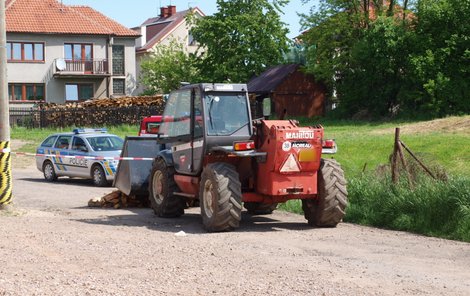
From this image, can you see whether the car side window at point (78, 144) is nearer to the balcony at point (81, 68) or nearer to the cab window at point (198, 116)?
the cab window at point (198, 116)

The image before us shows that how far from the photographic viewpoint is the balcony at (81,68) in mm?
61562

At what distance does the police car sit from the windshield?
9316mm

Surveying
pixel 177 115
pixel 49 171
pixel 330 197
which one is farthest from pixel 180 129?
pixel 49 171

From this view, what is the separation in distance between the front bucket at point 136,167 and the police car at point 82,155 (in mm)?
5374

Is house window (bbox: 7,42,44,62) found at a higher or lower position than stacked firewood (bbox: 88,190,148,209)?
higher

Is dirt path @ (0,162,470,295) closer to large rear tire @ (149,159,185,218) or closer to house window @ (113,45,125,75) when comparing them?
large rear tire @ (149,159,185,218)

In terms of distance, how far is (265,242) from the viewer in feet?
39.9

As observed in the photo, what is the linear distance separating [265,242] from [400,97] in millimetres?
38092

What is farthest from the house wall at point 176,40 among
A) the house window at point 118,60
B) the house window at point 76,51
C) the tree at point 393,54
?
the tree at point 393,54

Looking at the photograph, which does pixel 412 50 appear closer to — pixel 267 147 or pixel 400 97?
pixel 400 97

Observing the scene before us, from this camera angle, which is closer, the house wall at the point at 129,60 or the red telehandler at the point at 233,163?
the red telehandler at the point at 233,163

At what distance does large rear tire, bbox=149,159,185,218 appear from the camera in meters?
15.3

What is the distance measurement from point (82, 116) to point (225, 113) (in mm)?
34343

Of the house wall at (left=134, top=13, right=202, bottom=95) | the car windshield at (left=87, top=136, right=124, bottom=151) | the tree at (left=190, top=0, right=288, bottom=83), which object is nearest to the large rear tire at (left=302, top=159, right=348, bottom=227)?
the car windshield at (left=87, top=136, right=124, bottom=151)
